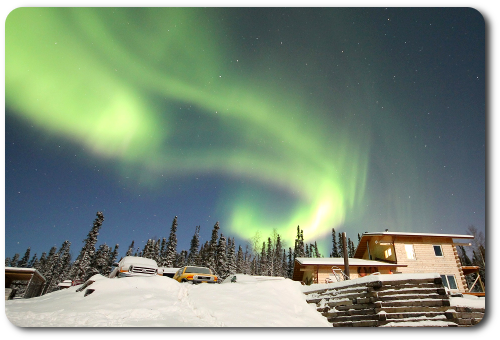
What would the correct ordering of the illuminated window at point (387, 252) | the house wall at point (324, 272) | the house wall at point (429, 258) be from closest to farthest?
the house wall at point (324, 272), the house wall at point (429, 258), the illuminated window at point (387, 252)

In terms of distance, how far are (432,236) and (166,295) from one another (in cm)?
2823

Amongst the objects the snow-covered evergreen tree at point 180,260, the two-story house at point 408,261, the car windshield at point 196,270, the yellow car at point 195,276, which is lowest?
the yellow car at point 195,276

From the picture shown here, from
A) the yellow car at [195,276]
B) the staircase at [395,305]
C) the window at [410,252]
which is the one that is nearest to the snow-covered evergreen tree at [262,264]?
the window at [410,252]

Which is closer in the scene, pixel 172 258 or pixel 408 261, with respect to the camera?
pixel 408 261

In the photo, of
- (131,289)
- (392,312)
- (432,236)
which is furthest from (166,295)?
(432,236)

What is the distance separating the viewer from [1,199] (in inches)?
132

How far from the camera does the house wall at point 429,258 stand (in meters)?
24.8

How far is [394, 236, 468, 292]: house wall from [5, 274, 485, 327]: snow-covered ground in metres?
17.6

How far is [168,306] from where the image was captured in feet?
27.7

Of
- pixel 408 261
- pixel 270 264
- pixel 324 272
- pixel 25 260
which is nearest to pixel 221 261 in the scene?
pixel 270 264

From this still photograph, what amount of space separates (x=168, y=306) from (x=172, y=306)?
18 centimetres

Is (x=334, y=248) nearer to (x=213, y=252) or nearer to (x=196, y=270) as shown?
(x=213, y=252)

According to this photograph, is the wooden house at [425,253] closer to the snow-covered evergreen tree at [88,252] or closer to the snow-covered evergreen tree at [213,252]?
the snow-covered evergreen tree at [213,252]
